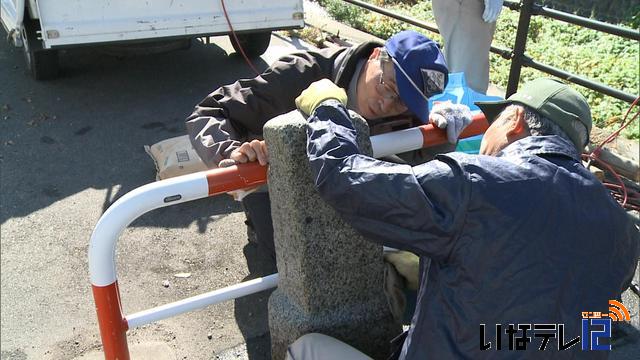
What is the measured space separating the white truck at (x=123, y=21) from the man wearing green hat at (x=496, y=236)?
142 inches

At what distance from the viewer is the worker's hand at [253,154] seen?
178 centimetres

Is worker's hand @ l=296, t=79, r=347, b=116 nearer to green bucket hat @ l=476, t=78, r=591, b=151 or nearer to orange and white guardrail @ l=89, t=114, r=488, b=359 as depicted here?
orange and white guardrail @ l=89, t=114, r=488, b=359

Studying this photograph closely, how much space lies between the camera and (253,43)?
5922 millimetres

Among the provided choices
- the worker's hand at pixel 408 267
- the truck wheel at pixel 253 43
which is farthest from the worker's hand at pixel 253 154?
the truck wheel at pixel 253 43

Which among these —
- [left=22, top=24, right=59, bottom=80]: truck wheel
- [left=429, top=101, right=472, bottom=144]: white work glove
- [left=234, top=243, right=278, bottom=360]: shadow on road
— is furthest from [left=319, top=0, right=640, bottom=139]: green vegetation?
[left=22, top=24, right=59, bottom=80]: truck wheel

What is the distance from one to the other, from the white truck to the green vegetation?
2281 mm

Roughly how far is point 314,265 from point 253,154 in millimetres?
397

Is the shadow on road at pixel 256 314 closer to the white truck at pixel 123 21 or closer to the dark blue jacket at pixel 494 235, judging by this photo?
the dark blue jacket at pixel 494 235

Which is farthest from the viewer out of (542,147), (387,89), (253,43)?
(253,43)

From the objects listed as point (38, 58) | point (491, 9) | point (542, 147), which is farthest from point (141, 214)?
point (38, 58)

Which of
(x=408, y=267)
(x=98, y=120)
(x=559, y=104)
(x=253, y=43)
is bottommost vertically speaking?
(x=98, y=120)

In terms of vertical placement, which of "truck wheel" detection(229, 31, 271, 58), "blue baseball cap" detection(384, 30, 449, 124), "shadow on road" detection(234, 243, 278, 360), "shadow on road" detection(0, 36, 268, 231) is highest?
"blue baseball cap" detection(384, 30, 449, 124)

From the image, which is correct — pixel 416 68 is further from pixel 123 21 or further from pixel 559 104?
pixel 123 21

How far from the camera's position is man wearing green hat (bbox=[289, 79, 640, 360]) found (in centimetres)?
143
